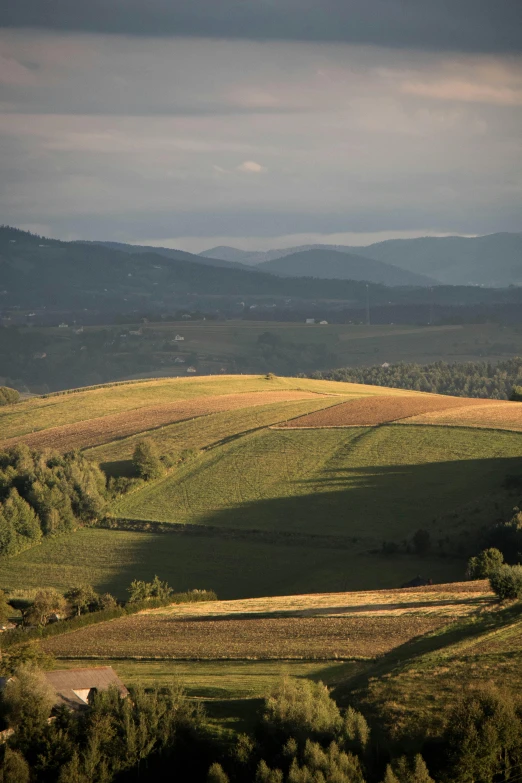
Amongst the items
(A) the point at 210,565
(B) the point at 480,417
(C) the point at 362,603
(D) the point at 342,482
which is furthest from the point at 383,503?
(B) the point at 480,417

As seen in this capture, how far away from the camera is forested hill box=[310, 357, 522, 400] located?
161 meters

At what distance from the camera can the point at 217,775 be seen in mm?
30641

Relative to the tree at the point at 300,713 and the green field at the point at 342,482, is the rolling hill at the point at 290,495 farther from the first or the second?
the tree at the point at 300,713

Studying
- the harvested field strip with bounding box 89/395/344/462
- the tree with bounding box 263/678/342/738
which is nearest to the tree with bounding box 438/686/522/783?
the tree with bounding box 263/678/342/738

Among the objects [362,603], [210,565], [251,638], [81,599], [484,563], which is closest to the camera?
[251,638]

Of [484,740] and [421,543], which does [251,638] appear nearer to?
[484,740]

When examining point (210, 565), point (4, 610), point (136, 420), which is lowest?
point (210, 565)

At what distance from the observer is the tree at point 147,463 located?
265 ft

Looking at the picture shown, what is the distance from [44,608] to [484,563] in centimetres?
2264

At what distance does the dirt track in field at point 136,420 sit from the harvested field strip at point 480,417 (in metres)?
19.7

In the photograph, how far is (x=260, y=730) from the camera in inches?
1273

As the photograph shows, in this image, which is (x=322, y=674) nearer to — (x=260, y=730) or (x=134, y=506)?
(x=260, y=730)

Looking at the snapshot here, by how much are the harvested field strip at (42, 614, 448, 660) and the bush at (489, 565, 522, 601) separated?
3.60m

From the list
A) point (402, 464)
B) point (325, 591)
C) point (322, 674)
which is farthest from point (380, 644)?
point (402, 464)
